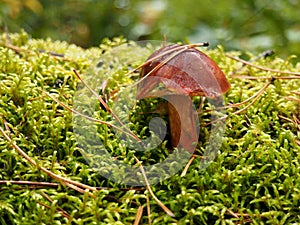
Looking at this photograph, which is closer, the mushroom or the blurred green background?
the mushroom

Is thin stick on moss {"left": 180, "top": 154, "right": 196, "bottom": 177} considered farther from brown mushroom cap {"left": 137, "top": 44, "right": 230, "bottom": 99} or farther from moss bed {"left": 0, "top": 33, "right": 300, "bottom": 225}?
brown mushroom cap {"left": 137, "top": 44, "right": 230, "bottom": 99}

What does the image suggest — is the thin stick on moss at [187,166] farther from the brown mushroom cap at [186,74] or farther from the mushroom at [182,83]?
the brown mushroom cap at [186,74]

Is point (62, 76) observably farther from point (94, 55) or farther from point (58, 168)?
point (58, 168)

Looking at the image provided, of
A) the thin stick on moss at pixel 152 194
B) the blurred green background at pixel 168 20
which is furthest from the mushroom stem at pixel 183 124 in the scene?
the blurred green background at pixel 168 20

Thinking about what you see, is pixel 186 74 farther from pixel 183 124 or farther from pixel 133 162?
pixel 133 162

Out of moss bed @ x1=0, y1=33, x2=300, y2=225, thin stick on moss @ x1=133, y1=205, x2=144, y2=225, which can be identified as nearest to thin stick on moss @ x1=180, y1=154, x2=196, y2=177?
moss bed @ x1=0, y1=33, x2=300, y2=225

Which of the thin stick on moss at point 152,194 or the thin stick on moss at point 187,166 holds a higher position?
the thin stick on moss at point 187,166
